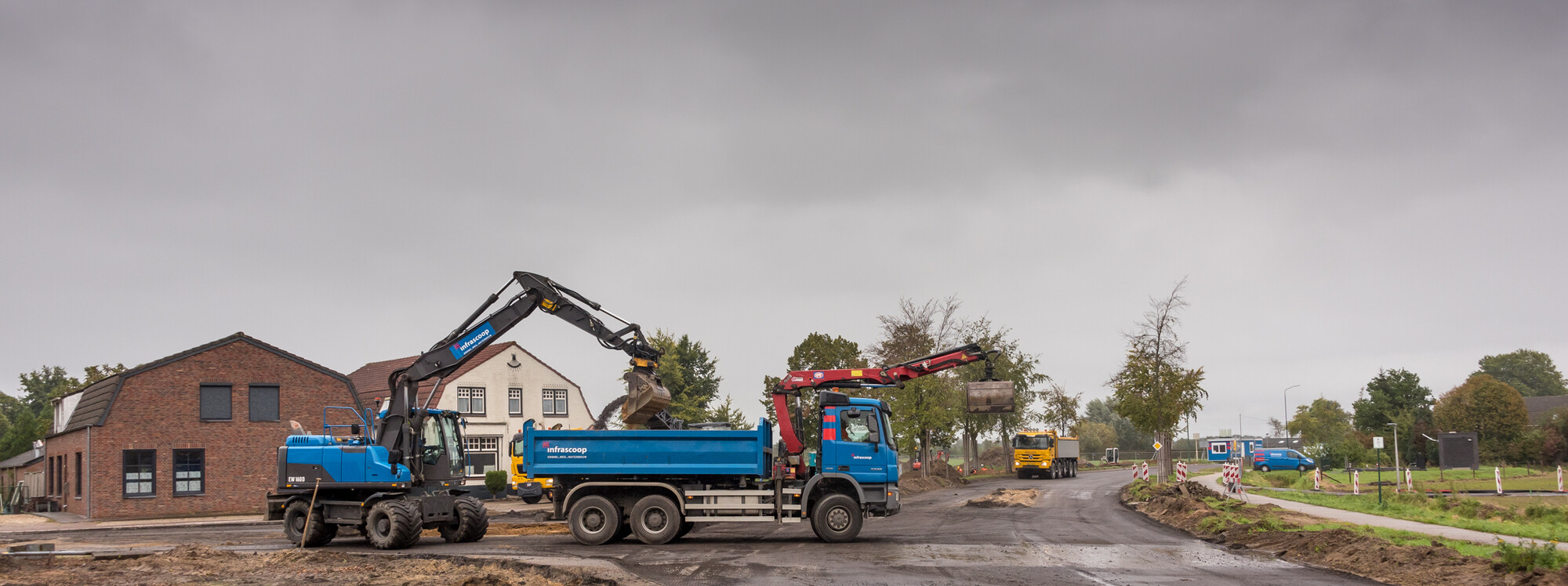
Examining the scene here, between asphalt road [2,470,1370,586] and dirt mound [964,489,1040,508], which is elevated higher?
asphalt road [2,470,1370,586]

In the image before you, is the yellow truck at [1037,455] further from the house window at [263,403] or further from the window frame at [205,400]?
the window frame at [205,400]

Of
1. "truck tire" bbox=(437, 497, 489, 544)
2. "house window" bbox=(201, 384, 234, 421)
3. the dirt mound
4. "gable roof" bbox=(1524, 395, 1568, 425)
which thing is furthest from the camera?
"gable roof" bbox=(1524, 395, 1568, 425)

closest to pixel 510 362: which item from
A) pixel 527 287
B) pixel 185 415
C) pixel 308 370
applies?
pixel 308 370

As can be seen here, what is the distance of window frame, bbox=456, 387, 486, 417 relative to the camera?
167ft

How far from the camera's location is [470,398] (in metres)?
51.2

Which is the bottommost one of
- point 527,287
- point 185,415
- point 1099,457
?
point 1099,457

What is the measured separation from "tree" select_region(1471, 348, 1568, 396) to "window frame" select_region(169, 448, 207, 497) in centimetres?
14929

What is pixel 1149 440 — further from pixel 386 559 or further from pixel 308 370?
pixel 386 559

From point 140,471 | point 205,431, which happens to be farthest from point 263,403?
point 140,471

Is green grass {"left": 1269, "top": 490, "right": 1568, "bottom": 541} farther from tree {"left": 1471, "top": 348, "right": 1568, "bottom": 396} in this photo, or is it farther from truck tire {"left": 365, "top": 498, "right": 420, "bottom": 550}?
tree {"left": 1471, "top": 348, "right": 1568, "bottom": 396}

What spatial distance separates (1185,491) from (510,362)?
35.0 meters

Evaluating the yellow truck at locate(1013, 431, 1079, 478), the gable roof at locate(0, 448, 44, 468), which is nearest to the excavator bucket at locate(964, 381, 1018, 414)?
the yellow truck at locate(1013, 431, 1079, 478)

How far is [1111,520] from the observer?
24922 millimetres

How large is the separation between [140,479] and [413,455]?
2110 centimetres
